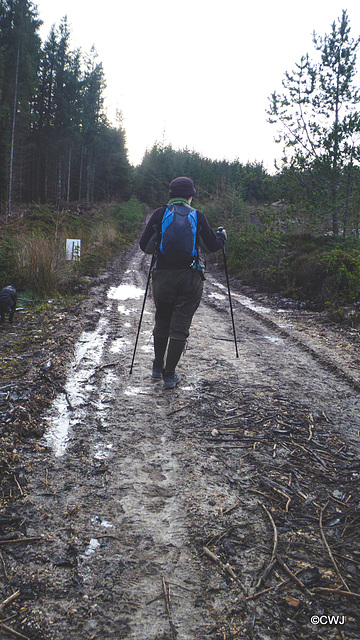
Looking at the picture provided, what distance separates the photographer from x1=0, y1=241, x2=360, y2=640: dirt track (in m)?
1.59

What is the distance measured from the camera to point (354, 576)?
5.91 feet

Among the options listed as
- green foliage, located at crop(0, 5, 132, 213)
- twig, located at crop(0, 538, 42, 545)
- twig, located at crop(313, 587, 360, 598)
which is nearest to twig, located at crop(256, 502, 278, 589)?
twig, located at crop(313, 587, 360, 598)

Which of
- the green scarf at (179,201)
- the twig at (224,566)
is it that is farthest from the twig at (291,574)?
the green scarf at (179,201)

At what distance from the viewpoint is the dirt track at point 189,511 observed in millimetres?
1592

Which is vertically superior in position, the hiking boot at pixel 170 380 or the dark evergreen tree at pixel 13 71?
the dark evergreen tree at pixel 13 71

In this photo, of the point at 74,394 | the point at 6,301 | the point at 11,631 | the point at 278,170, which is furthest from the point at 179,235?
the point at 278,170

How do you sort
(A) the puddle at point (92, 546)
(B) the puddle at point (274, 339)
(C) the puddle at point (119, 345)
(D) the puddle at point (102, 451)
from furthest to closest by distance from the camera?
(B) the puddle at point (274, 339) → (C) the puddle at point (119, 345) → (D) the puddle at point (102, 451) → (A) the puddle at point (92, 546)

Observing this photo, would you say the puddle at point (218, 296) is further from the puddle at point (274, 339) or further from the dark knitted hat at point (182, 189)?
the dark knitted hat at point (182, 189)

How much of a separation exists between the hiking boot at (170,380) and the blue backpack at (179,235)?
1226 millimetres

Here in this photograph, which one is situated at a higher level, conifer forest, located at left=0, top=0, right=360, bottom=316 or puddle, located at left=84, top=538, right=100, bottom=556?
conifer forest, located at left=0, top=0, right=360, bottom=316

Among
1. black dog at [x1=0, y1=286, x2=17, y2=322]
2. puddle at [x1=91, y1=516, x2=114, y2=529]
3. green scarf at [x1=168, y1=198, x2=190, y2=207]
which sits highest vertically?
green scarf at [x1=168, y1=198, x2=190, y2=207]

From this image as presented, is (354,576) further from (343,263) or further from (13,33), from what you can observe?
(13,33)

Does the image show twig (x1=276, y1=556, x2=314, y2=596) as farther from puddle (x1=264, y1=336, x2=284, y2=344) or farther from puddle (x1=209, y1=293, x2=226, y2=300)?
puddle (x1=209, y1=293, x2=226, y2=300)

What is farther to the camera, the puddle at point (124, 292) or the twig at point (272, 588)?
the puddle at point (124, 292)
